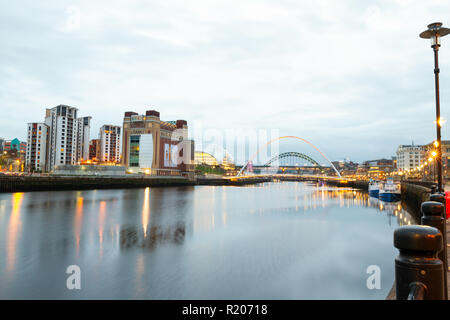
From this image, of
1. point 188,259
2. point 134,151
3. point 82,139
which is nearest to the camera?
point 188,259

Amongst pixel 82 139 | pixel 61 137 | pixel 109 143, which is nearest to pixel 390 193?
pixel 61 137

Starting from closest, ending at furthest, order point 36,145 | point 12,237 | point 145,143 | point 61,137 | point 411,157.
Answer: point 12,237 < point 145,143 < point 36,145 < point 61,137 < point 411,157

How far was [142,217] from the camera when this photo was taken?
25.8 metres

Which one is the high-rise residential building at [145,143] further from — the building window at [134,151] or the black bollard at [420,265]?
the black bollard at [420,265]

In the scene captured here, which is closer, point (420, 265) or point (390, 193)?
point (420, 265)

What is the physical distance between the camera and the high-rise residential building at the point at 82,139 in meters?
127

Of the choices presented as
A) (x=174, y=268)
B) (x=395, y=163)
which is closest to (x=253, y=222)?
(x=174, y=268)

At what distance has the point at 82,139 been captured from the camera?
131m

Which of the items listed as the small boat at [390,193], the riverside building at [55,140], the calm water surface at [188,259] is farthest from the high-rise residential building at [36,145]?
the small boat at [390,193]

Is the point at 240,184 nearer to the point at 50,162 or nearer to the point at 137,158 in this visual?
the point at 137,158

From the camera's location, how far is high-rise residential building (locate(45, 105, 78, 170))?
116 metres

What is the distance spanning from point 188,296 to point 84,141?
13758 centimetres

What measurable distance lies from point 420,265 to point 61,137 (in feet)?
431

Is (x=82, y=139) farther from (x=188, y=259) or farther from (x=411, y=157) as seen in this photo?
(x=411, y=157)
